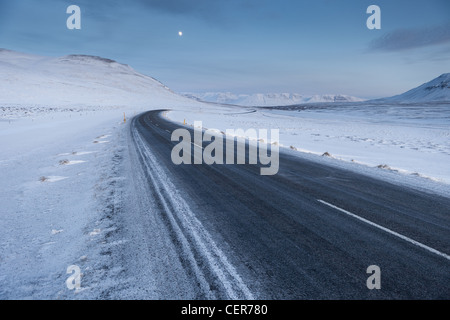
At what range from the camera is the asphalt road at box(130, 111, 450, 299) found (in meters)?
3.52

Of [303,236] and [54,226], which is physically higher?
[54,226]

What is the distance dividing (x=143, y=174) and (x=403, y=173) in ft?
30.6

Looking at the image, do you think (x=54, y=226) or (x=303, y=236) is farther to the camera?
(x=54, y=226)

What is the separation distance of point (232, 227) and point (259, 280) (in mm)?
1608

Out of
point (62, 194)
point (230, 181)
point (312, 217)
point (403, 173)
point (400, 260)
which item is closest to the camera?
point (400, 260)

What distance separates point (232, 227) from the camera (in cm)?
512

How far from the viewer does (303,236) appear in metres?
4.80

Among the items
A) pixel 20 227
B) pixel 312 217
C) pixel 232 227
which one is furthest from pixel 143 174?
pixel 312 217

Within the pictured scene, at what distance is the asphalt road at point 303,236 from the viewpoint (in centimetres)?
352
